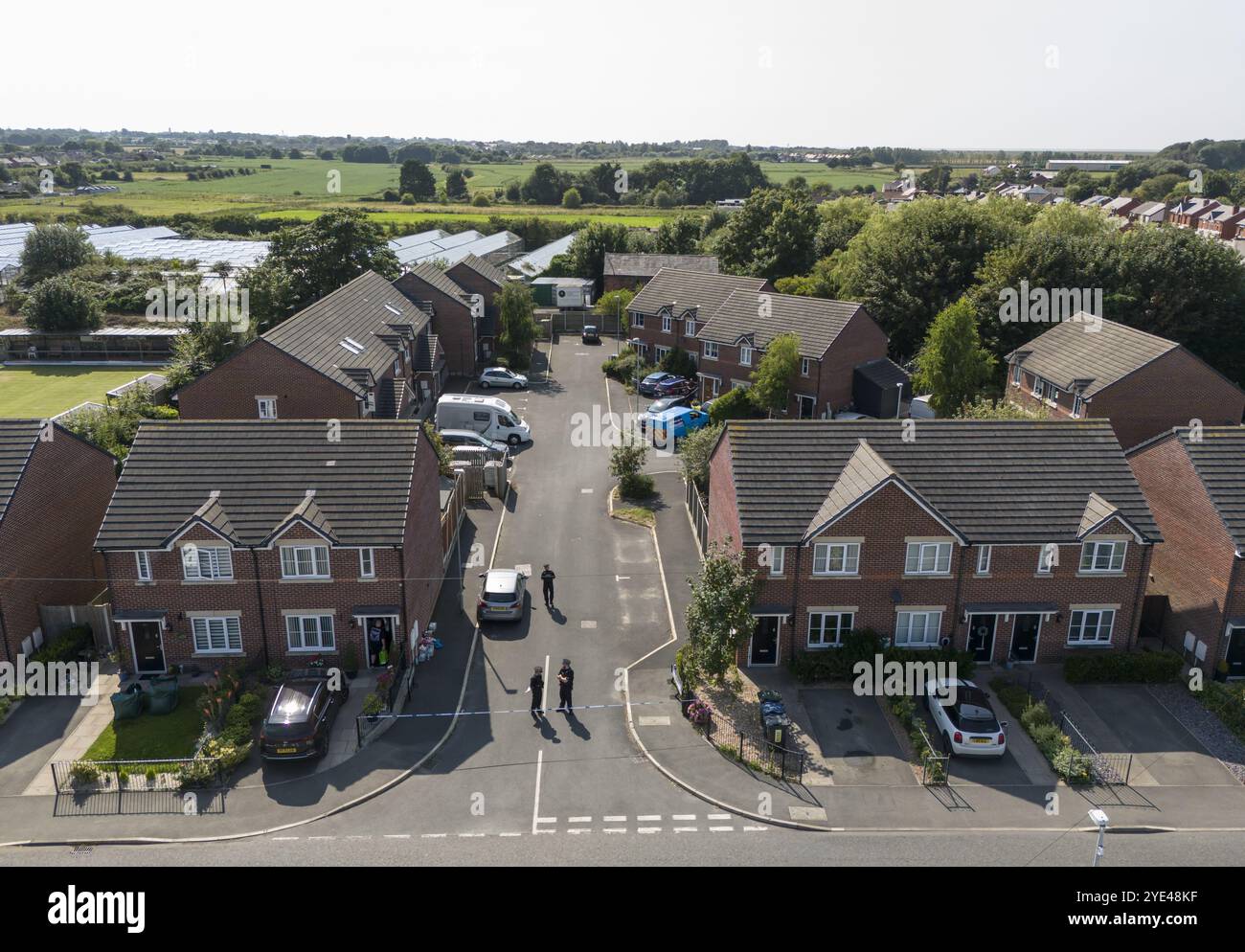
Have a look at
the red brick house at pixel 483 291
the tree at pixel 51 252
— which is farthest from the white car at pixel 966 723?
the tree at pixel 51 252

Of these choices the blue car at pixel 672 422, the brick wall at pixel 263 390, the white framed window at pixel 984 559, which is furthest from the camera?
the blue car at pixel 672 422

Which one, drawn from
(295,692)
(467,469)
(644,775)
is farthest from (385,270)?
(644,775)

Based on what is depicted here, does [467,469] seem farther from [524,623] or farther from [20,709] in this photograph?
[20,709]

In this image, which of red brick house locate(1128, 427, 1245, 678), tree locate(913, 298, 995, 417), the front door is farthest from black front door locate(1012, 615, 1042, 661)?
tree locate(913, 298, 995, 417)

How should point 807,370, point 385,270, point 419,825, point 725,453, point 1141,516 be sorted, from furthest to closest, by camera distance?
1. point 385,270
2. point 807,370
3. point 725,453
4. point 1141,516
5. point 419,825

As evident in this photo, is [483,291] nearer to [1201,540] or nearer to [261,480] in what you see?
[261,480]

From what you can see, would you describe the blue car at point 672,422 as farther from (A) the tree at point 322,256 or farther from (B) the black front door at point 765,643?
(A) the tree at point 322,256

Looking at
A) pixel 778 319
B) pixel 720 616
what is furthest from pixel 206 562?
pixel 778 319

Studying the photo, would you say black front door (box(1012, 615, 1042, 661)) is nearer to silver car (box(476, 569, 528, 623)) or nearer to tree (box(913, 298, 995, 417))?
silver car (box(476, 569, 528, 623))
